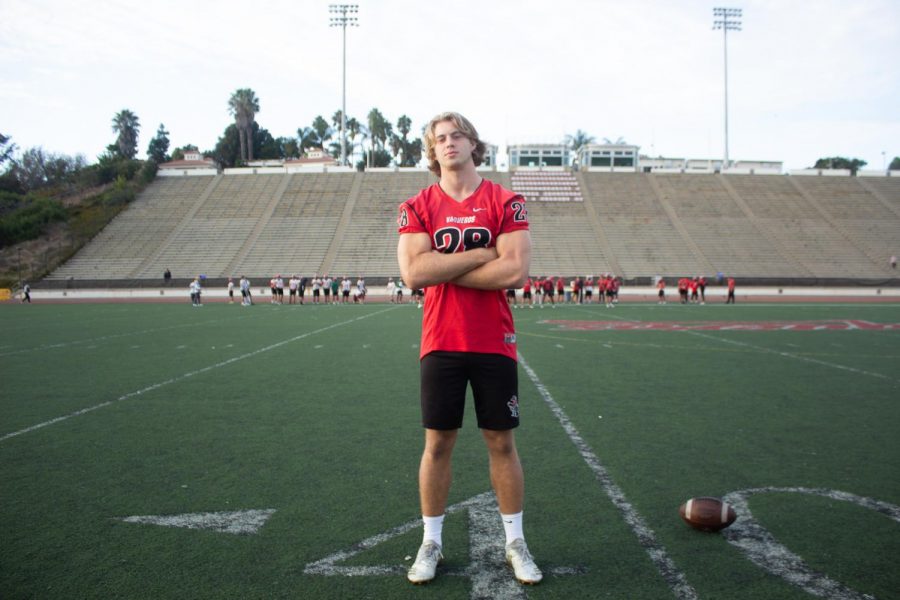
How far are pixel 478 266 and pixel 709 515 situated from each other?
1.95m

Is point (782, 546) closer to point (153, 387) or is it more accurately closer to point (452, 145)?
point (452, 145)

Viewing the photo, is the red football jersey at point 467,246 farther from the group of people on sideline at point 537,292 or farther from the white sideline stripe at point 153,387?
the group of people on sideline at point 537,292

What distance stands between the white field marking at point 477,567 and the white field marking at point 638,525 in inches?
16.4

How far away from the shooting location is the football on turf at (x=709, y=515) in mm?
3447

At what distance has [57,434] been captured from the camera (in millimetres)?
5617

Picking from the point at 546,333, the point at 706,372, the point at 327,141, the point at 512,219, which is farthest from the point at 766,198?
the point at 327,141

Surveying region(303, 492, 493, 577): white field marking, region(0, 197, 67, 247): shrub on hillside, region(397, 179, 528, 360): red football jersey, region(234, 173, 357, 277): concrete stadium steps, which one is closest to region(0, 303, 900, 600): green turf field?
region(303, 492, 493, 577): white field marking

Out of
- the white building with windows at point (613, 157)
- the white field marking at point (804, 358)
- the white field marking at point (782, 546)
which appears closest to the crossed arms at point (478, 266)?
the white field marking at point (782, 546)

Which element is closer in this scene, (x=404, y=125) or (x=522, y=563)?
(x=522, y=563)

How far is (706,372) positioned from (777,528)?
572 centimetres

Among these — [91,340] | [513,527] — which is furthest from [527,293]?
[513,527]

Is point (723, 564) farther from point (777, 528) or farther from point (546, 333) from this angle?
point (546, 333)

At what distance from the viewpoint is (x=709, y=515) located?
345 centimetres

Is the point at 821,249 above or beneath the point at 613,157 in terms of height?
beneath
